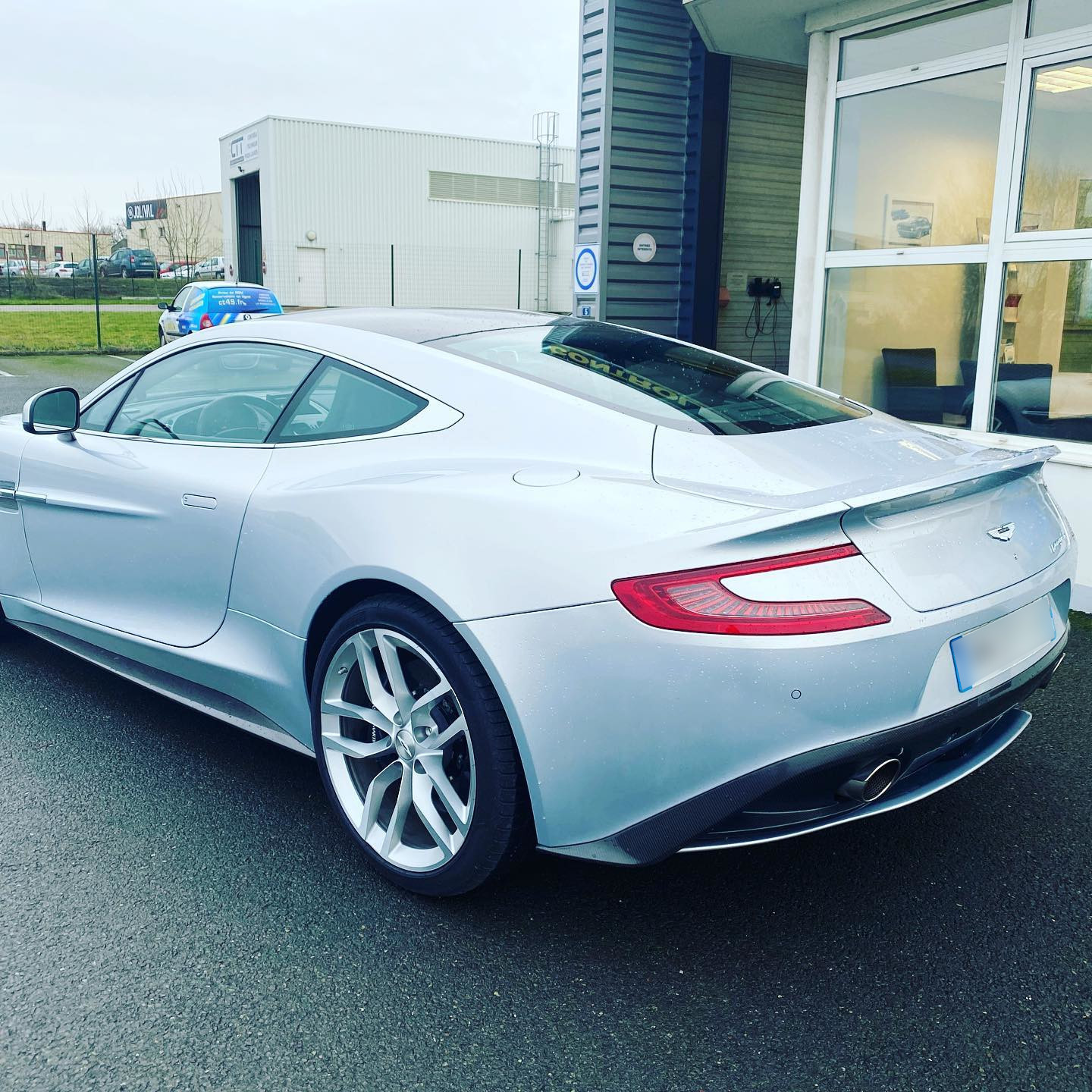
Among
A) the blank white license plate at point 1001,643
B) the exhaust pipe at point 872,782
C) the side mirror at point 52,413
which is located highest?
the side mirror at point 52,413

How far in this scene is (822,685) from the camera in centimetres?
208

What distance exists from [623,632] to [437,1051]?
34.4 inches

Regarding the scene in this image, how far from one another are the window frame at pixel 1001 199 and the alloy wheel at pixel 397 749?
3.96 meters

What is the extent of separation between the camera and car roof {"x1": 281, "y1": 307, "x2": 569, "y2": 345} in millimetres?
3094

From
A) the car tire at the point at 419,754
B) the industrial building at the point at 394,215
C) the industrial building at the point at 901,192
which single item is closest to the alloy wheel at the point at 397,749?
the car tire at the point at 419,754

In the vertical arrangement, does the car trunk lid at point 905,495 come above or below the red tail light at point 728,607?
above

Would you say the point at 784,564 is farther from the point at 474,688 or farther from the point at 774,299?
the point at 774,299

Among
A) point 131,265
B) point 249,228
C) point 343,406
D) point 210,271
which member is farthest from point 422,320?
point 131,265

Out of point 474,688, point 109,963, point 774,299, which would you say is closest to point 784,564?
point 474,688

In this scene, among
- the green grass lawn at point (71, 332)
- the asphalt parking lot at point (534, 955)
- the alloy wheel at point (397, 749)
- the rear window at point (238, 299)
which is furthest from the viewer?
the green grass lawn at point (71, 332)

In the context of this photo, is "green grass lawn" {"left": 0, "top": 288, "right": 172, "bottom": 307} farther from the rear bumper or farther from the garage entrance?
the rear bumper

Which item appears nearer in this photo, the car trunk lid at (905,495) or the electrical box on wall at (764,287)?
the car trunk lid at (905,495)

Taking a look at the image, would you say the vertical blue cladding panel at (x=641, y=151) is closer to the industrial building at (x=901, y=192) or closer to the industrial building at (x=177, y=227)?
the industrial building at (x=901, y=192)

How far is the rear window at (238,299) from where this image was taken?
2105 cm
